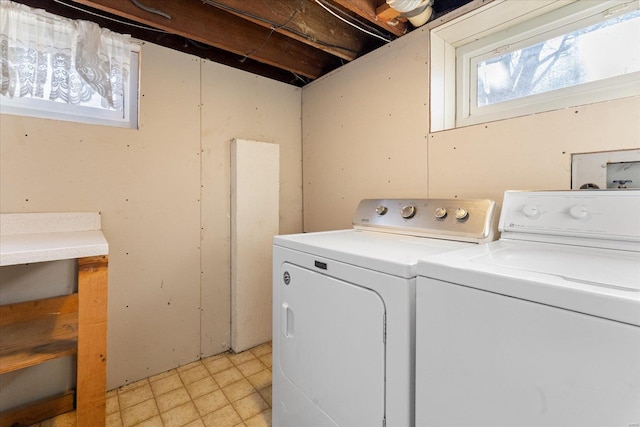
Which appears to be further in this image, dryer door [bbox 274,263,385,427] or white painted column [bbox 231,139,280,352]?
white painted column [bbox 231,139,280,352]

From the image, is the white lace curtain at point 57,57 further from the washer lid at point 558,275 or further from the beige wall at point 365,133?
the washer lid at point 558,275

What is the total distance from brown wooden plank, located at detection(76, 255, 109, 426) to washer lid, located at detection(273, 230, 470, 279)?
691 millimetres

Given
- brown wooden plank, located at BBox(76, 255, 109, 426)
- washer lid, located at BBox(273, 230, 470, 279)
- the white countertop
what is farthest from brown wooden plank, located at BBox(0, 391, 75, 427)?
washer lid, located at BBox(273, 230, 470, 279)

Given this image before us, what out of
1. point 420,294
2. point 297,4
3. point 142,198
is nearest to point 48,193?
point 142,198

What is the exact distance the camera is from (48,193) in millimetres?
1465

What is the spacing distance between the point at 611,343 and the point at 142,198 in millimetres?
2017

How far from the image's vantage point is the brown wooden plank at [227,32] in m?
1.49

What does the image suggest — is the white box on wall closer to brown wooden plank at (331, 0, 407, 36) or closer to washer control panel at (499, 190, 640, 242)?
washer control panel at (499, 190, 640, 242)

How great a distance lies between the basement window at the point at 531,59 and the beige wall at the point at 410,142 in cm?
15

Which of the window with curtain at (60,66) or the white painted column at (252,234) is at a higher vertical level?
the window with curtain at (60,66)

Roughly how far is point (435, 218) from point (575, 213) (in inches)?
18.7

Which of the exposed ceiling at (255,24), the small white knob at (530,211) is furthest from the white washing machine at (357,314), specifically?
the exposed ceiling at (255,24)

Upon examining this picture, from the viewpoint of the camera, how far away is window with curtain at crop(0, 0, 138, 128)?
1311 millimetres

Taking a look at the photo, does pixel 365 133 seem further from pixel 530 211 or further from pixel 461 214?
pixel 530 211
